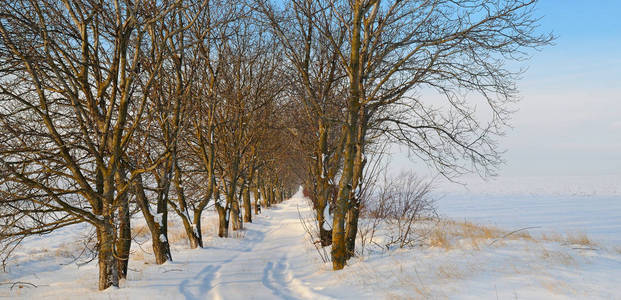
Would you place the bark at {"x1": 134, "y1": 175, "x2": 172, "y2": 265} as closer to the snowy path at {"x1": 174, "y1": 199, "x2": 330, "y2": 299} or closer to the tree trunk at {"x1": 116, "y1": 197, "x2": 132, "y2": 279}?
the snowy path at {"x1": 174, "y1": 199, "x2": 330, "y2": 299}

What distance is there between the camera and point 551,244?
763 cm

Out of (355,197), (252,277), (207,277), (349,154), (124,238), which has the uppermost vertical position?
(349,154)

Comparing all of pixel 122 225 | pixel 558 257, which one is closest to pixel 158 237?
pixel 122 225

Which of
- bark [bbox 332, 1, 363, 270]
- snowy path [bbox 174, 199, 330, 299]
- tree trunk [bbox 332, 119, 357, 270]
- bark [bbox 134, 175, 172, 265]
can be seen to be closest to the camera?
snowy path [bbox 174, 199, 330, 299]

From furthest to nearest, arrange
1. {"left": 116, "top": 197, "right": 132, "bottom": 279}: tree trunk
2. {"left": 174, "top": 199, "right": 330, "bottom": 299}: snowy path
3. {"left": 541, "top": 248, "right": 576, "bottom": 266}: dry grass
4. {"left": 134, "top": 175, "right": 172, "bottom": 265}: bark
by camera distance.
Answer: {"left": 134, "top": 175, "right": 172, "bottom": 265}: bark → {"left": 116, "top": 197, "right": 132, "bottom": 279}: tree trunk → {"left": 174, "top": 199, "right": 330, "bottom": 299}: snowy path → {"left": 541, "top": 248, "right": 576, "bottom": 266}: dry grass

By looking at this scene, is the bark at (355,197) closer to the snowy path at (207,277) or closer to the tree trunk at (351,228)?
the tree trunk at (351,228)

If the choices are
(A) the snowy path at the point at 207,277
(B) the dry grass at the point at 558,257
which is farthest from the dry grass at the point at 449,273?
(A) the snowy path at the point at 207,277

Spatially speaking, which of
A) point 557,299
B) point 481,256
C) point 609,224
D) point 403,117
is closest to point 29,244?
point 403,117

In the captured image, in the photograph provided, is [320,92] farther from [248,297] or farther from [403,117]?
[248,297]

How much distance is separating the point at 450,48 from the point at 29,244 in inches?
810

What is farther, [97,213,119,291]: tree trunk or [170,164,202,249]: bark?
[170,164,202,249]: bark

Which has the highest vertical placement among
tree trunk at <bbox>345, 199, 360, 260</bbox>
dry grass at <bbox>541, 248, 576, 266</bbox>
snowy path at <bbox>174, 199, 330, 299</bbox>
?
tree trunk at <bbox>345, 199, 360, 260</bbox>

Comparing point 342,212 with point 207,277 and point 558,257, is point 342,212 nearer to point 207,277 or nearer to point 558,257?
point 207,277

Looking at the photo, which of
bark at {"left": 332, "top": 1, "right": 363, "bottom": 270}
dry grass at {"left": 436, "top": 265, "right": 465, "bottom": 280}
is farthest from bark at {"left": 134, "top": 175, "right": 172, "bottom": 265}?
dry grass at {"left": 436, "top": 265, "right": 465, "bottom": 280}
